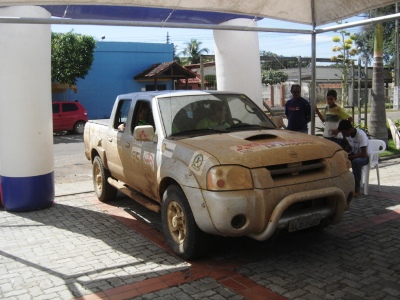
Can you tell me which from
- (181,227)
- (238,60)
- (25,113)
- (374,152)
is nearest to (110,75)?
(238,60)

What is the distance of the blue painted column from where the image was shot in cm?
639

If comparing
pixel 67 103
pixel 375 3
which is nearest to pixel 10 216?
pixel 375 3

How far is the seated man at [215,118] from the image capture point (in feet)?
17.8

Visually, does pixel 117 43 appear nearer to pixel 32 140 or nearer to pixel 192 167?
pixel 32 140

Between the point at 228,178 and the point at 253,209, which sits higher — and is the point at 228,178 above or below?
above

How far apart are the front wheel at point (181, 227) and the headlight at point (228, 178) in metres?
0.53

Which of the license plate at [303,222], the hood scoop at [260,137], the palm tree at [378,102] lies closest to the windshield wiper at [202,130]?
the hood scoop at [260,137]

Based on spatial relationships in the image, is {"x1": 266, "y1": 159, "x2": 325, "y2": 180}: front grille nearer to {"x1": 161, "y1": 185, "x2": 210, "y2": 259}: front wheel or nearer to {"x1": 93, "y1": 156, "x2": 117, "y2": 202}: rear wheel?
{"x1": 161, "y1": 185, "x2": 210, "y2": 259}: front wheel

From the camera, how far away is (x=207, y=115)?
5.54 metres

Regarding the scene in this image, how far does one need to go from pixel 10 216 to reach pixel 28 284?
2729 millimetres

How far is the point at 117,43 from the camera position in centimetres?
2889

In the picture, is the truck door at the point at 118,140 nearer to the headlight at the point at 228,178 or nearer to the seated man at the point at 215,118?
the seated man at the point at 215,118

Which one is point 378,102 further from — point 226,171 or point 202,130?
point 226,171

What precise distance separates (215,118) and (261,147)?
1.22m
